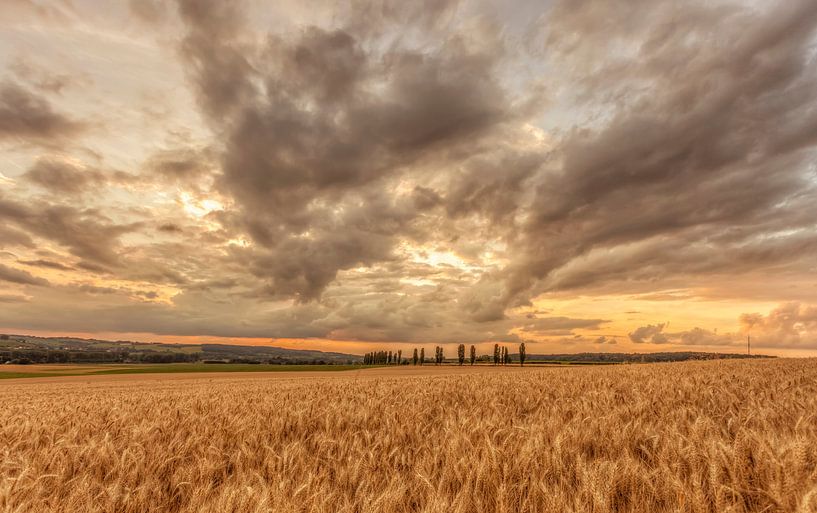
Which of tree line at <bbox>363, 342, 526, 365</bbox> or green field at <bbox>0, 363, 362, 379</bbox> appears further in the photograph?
tree line at <bbox>363, 342, 526, 365</bbox>

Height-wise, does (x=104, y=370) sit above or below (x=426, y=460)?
below

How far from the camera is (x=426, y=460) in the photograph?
3648mm

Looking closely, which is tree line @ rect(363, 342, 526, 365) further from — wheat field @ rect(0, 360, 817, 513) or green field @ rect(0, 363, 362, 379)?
wheat field @ rect(0, 360, 817, 513)

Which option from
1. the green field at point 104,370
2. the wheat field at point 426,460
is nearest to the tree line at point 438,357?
the green field at point 104,370

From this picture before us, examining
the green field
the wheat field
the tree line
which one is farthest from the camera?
the tree line

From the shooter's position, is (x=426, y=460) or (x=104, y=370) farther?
(x=104, y=370)

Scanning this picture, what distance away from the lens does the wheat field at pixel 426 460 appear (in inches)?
105

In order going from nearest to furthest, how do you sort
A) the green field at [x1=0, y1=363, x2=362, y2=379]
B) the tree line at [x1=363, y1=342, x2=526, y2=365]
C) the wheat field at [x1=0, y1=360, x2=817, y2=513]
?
1. the wheat field at [x1=0, y1=360, x2=817, y2=513]
2. the green field at [x1=0, y1=363, x2=362, y2=379]
3. the tree line at [x1=363, y1=342, x2=526, y2=365]

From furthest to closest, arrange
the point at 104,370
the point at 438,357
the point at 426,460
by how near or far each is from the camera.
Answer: the point at 438,357
the point at 104,370
the point at 426,460

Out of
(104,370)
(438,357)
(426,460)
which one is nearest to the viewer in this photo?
(426,460)

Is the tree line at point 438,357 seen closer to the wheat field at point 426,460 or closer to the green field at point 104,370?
the green field at point 104,370

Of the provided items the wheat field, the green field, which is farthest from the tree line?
the wheat field

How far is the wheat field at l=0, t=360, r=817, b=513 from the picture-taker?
8.78 feet

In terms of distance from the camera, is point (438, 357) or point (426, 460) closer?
point (426, 460)
